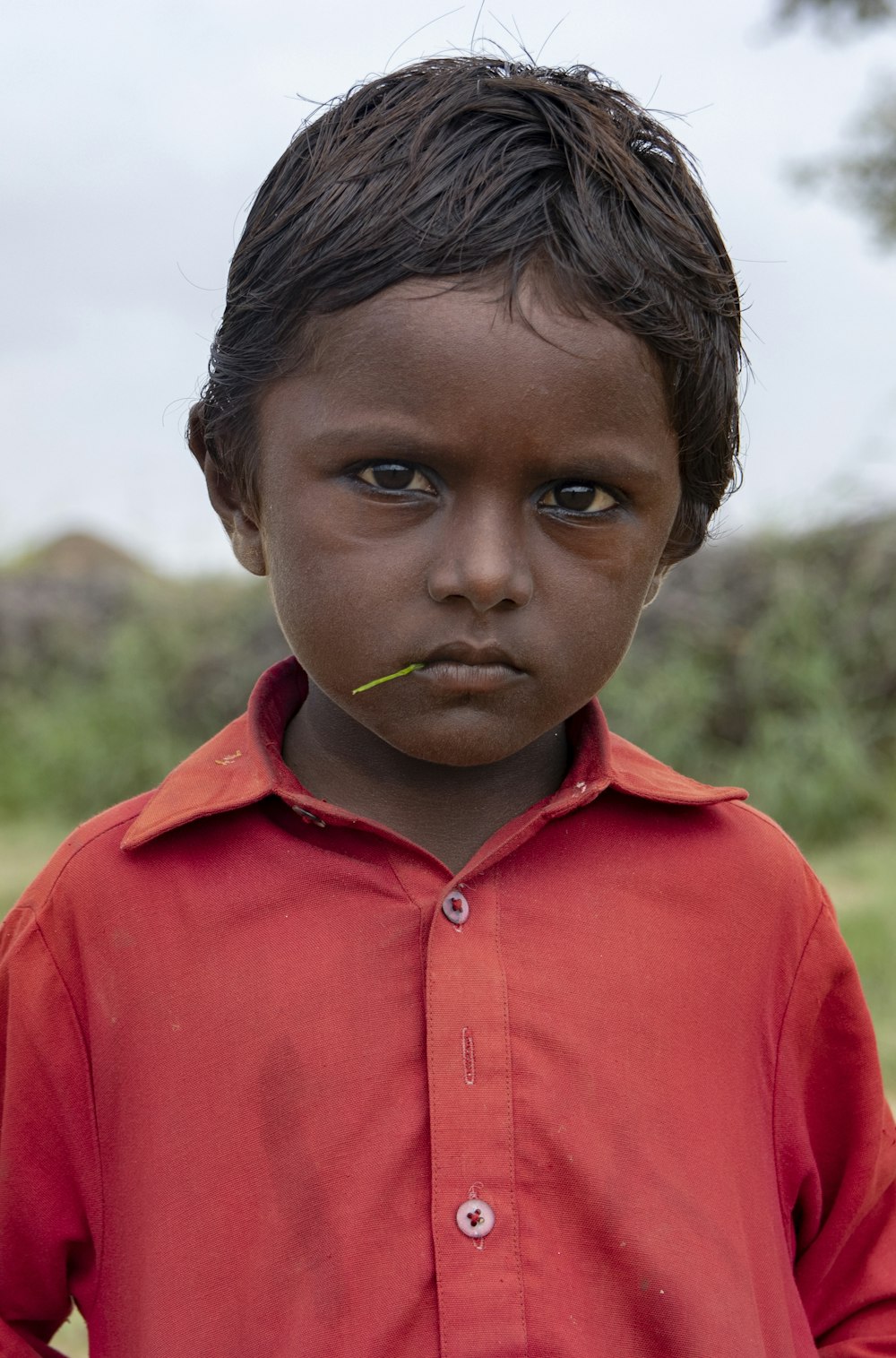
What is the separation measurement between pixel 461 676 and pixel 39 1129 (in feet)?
2.01

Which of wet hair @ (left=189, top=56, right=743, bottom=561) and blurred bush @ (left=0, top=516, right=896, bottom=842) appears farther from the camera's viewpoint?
blurred bush @ (left=0, top=516, right=896, bottom=842)

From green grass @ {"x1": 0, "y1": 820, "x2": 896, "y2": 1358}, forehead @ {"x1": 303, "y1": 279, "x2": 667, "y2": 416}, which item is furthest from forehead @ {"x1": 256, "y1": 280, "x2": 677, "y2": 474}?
green grass @ {"x1": 0, "y1": 820, "x2": 896, "y2": 1358}

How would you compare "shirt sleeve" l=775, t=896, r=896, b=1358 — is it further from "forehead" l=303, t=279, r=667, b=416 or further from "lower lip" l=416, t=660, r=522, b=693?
"forehead" l=303, t=279, r=667, b=416

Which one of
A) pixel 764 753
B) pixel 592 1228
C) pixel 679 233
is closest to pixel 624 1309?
pixel 592 1228

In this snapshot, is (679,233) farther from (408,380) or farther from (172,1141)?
(172,1141)

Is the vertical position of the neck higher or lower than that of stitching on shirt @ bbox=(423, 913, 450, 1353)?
higher

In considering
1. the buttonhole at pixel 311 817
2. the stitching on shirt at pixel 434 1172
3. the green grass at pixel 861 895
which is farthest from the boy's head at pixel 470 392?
the green grass at pixel 861 895

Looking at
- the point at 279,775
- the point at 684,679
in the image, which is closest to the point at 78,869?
the point at 279,775

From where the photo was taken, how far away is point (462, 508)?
130 centimetres

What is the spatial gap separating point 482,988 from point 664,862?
27cm

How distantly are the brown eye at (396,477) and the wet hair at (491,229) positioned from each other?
15 cm

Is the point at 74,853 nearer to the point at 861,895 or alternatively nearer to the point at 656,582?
the point at 656,582

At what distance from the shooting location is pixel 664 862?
148 centimetres

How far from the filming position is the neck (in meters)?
1.48
